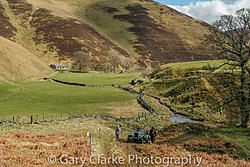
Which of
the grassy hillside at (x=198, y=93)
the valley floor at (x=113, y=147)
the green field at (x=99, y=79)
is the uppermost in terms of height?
the green field at (x=99, y=79)

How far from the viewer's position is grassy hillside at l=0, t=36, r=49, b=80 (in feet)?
331

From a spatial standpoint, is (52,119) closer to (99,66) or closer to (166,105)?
(166,105)

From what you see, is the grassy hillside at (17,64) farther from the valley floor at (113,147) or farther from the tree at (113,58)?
the valley floor at (113,147)

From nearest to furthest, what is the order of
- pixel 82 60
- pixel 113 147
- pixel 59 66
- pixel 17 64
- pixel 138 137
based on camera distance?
1. pixel 113 147
2. pixel 138 137
3. pixel 17 64
4. pixel 82 60
5. pixel 59 66

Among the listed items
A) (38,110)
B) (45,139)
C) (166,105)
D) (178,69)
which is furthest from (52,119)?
(178,69)

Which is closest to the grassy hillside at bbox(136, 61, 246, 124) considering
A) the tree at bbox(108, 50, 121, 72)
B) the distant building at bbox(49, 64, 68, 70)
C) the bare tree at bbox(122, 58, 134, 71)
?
the tree at bbox(108, 50, 121, 72)

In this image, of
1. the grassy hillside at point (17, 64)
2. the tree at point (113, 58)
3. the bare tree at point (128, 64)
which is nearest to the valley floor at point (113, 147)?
the grassy hillside at point (17, 64)

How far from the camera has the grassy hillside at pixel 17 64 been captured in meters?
101

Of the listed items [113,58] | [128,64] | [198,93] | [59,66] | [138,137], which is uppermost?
[113,58]

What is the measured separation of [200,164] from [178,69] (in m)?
71.6

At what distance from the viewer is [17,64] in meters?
110

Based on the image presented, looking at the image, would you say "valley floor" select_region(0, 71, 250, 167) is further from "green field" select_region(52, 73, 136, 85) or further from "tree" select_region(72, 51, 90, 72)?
"tree" select_region(72, 51, 90, 72)

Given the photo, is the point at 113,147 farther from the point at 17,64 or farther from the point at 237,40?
the point at 17,64

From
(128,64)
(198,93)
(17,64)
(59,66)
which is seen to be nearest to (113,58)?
(128,64)
